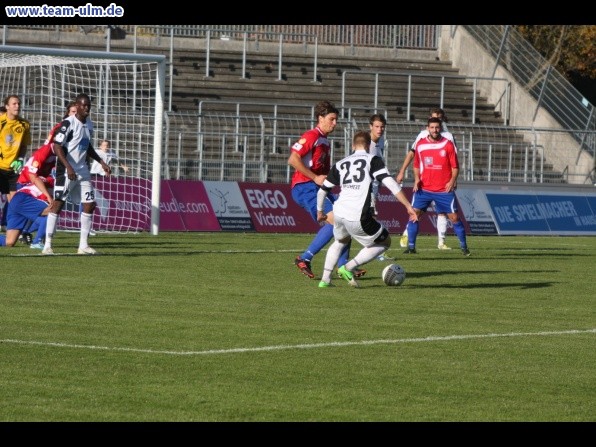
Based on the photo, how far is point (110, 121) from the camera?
29.0 metres

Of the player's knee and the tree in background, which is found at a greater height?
the tree in background

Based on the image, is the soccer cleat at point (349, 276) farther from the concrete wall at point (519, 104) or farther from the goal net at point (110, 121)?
the concrete wall at point (519, 104)

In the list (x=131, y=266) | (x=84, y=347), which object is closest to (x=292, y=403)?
(x=84, y=347)

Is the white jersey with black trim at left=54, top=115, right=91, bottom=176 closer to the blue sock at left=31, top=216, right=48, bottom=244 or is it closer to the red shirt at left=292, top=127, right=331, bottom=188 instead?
the blue sock at left=31, top=216, right=48, bottom=244

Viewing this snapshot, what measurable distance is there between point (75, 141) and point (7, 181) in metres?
4.48

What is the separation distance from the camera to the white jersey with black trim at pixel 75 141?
1873cm

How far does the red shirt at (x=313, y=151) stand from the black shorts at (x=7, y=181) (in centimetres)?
756

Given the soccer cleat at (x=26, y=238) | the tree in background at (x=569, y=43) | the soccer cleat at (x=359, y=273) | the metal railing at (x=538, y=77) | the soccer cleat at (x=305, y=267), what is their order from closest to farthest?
the soccer cleat at (x=305, y=267) → the soccer cleat at (x=359, y=273) → the soccer cleat at (x=26, y=238) → the metal railing at (x=538, y=77) → the tree in background at (x=569, y=43)

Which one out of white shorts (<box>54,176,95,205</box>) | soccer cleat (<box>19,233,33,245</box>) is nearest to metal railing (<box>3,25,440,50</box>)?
soccer cleat (<box>19,233,33,245</box>)

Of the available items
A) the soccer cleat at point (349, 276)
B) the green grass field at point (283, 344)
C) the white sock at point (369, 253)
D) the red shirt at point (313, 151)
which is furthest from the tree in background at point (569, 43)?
the white sock at point (369, 253)

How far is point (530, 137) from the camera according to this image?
3722cm

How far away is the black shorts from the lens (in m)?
22.9

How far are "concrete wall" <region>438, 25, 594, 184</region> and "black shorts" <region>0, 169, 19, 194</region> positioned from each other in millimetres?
15739

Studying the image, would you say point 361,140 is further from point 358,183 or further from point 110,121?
point 110,121
